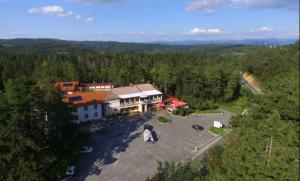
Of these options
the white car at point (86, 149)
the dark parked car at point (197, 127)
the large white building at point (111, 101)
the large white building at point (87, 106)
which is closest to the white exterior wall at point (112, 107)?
the large white building at point (111, 101)

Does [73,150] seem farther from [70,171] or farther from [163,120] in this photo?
[163,120]

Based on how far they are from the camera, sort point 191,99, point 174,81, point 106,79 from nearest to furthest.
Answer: point 191,99, point 174,81, point 106,79

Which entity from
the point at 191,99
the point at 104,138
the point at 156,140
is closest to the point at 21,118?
the point at 104,138

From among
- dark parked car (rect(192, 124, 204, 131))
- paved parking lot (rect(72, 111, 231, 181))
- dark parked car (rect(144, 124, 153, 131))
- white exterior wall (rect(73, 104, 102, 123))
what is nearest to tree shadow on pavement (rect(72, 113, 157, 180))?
paved parking lot (rect(72, 111, 231, 181))

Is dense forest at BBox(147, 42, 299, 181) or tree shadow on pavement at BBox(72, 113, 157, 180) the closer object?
dense forest at BBox(147, 42, 299, 181)

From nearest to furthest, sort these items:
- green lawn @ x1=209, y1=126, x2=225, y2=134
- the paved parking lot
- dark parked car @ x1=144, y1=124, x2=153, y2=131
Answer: the paved parking lot, green lawn @ x1=209, y1=126, x2=225, y2=134, dark parked car @ x1=144, y1=124, x2=153, y2=131

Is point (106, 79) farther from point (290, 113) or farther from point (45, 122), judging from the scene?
point (290, 113)

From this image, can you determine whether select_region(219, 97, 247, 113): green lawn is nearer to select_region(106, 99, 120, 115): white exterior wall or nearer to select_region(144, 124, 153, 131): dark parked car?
select_region(144, 124, 153, 131): dark parked car

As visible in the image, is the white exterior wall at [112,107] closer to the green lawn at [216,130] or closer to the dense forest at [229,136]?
the dense forest at [229,136]
